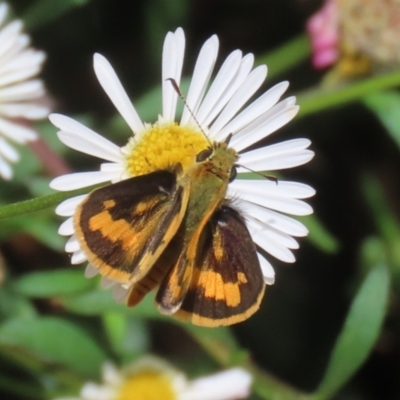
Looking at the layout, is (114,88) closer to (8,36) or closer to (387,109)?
(8,36)

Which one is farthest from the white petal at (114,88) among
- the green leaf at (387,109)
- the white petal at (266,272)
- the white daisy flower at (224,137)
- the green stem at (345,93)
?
the green leaf at (387,109)

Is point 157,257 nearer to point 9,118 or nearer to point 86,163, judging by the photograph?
point 9,118

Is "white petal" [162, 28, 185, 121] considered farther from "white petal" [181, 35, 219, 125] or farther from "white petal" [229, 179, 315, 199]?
"white petal" [229, 179, 315, 199]

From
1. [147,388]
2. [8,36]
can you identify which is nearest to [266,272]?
[147,388]

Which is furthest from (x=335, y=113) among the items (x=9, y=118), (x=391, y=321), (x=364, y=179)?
(x=9, y=118)

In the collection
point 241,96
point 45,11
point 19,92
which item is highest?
point 45,11

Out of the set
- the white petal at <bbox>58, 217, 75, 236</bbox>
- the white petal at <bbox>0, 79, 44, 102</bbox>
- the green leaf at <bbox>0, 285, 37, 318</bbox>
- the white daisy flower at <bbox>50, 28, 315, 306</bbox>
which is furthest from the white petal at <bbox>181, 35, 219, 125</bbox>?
the green leaf at <bbox>0, 285, 37, 318</bbox>
